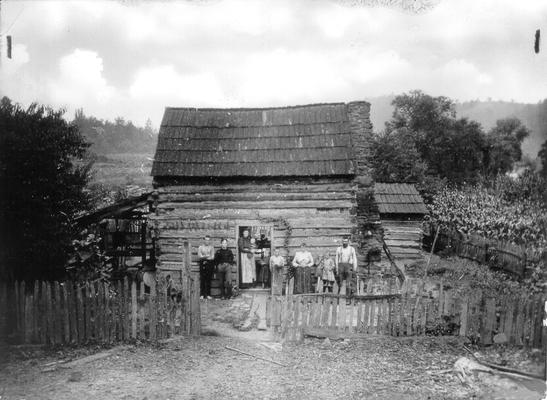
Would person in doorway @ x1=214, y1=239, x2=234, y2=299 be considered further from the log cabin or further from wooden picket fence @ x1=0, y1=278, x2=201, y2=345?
wooden picket fence @ x1=0, y1=278, x2=201, y2=345

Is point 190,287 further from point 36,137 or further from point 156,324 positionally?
point 36,137

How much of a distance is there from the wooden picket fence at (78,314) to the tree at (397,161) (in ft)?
93.8

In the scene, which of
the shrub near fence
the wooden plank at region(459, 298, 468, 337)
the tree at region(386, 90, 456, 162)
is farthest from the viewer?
the tree at region(386, 90, 456, 162)

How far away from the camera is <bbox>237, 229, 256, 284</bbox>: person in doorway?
13594 mm

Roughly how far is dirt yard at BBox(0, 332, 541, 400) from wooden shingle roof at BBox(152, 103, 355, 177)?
630 centimetres

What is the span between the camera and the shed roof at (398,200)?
2169 cm

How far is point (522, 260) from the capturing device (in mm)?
15727

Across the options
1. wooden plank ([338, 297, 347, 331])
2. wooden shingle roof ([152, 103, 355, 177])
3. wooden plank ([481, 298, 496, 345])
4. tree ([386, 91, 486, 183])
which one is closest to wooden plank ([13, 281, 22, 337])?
wooden shingle roof ([152, 103, 355, 177])

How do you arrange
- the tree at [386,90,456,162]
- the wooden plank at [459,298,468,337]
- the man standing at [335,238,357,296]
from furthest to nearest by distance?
1. the tree at [386,90,456,162]
2. the man standing at [335,238,357,296]
3. the wooden plank at [459,298,468,337]

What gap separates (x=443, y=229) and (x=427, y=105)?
1918 cm

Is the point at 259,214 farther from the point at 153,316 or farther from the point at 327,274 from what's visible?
the point at 153,316

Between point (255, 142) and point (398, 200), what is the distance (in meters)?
11.7

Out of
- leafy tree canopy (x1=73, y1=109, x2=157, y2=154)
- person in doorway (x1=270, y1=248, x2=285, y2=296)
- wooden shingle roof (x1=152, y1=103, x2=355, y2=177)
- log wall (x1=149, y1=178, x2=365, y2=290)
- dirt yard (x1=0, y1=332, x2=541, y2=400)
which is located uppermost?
leafy tree canopy (x1=73, y1=109, x2=157, y2=154)

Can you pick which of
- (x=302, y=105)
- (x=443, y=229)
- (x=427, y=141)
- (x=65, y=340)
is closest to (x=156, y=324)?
(x=65, y=340)
